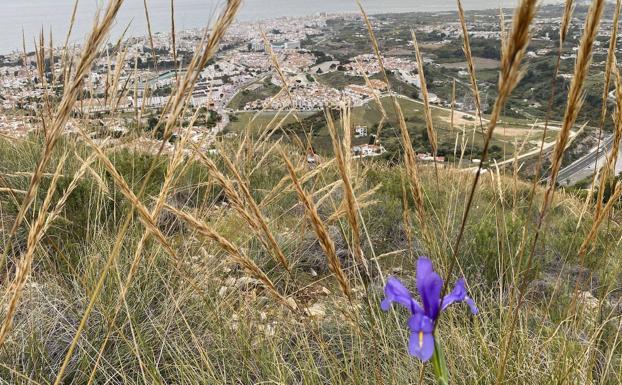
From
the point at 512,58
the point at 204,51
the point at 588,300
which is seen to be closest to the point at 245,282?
the point at 588,300

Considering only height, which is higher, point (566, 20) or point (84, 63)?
point (566, 20)

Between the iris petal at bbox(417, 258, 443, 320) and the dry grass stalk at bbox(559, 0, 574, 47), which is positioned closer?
the iris petal at bbox(417, 258, 443, 320)

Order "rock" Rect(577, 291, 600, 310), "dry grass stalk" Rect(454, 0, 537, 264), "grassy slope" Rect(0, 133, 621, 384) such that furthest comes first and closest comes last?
"rock" Rect(577, 291, 600, 310) → "grassy slope" Rect(0, 133, 621, 384) → "dry grass stalk" Rect(454, 0, 537, 264)

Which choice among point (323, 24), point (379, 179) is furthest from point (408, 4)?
point (379, 179)

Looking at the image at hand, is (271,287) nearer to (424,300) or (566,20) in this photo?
(424,300)

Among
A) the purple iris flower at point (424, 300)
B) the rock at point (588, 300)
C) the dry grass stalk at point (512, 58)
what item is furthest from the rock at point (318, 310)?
the dry grass stalk at point (512, 58)

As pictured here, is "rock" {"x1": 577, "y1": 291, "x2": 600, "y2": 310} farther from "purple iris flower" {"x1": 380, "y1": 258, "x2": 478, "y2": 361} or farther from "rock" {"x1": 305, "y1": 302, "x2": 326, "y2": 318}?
"purple iris flower" {"x1": 380, "y1": 258, "x2": 478, "y2": 361}

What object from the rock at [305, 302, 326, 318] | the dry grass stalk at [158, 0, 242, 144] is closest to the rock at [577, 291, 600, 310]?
the rock at [305, 302, 326, 318]

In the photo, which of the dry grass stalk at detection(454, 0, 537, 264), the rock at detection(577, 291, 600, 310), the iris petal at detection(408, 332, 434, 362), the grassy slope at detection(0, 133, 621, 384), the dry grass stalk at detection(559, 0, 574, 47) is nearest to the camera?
the dry grass stalk at detection(454, 0, 537, 264)

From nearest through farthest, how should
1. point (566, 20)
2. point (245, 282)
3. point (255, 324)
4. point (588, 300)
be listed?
point (566, 20)
point (255, 324)
point (588, 300)
point (245, 282)

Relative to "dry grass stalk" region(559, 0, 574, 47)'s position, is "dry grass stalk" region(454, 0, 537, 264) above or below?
below

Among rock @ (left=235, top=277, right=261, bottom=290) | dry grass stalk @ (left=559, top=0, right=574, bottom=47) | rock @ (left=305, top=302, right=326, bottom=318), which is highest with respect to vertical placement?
dry grass stalk @ (left=559, top=0, right=574, bottom=47)

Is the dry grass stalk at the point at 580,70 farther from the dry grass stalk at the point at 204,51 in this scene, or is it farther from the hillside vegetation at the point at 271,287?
the dry grass stalk at the point at 204,51
